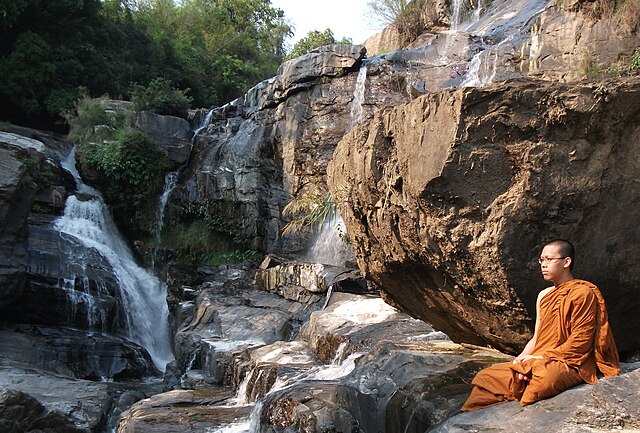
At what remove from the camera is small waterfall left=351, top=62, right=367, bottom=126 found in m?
15.7

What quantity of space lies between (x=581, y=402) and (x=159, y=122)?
59.1 ft

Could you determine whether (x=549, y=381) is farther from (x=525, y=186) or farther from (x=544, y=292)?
(x=525, y=186)

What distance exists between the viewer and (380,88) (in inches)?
615

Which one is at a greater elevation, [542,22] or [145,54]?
[145,54]

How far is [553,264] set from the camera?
3637mm

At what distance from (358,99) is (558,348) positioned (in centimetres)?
1295

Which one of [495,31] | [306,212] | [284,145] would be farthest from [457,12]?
[306,212]

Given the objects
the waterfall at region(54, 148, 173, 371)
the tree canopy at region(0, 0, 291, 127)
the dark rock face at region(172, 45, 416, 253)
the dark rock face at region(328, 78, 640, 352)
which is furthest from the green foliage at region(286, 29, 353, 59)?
the dark rock face at region(328, 78, 640, 352)

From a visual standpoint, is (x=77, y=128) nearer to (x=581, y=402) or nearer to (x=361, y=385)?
(x=361, y=385)

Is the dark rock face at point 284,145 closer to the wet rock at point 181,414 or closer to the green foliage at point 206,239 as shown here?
the green foliage at point 206,239

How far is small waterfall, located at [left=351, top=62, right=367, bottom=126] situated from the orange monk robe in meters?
12.5

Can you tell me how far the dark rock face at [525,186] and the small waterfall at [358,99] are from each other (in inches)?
454

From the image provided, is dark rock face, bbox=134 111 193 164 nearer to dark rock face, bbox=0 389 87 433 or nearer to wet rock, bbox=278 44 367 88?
wet rock, bbox=278 44 367 88

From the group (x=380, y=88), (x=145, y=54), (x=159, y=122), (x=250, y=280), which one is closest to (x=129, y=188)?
(x=159, y=122)
